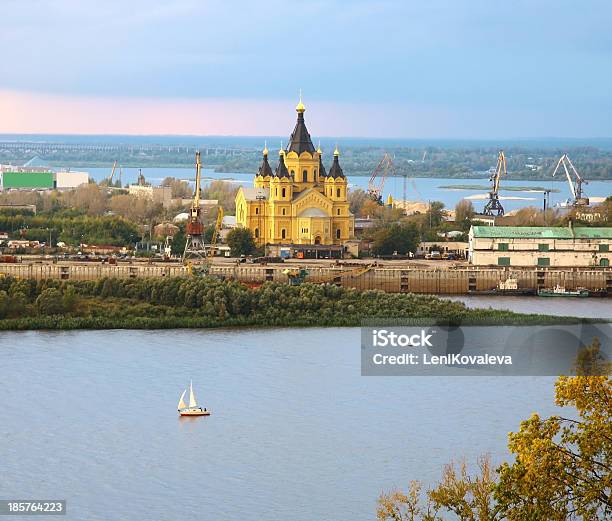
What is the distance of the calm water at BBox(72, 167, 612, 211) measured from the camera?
243 ft

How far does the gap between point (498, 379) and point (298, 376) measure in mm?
2266

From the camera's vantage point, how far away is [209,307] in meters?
25.7

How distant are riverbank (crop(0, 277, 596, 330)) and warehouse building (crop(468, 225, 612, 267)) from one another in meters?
7.02

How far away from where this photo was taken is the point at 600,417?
10500 mm

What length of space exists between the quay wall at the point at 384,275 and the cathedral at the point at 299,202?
10.8 feet

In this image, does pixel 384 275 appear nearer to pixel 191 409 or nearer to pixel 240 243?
pixel 240 243

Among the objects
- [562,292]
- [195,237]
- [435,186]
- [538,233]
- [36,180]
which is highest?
[538,233]

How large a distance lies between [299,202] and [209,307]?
34.3ft

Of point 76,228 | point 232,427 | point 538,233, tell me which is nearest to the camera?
point 232,427

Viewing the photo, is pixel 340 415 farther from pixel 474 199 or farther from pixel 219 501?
pixel 474 199

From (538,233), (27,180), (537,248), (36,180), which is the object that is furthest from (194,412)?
(36,180)

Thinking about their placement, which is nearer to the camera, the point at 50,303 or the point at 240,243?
the point at 50,303

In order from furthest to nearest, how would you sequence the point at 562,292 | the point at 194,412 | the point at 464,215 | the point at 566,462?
1. the point at 464,215
2. the point at 562,292
3. the point at 194,412
4. the point at 566,462

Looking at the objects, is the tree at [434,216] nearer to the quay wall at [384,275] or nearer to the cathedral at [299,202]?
the cathedral at [299,202]
